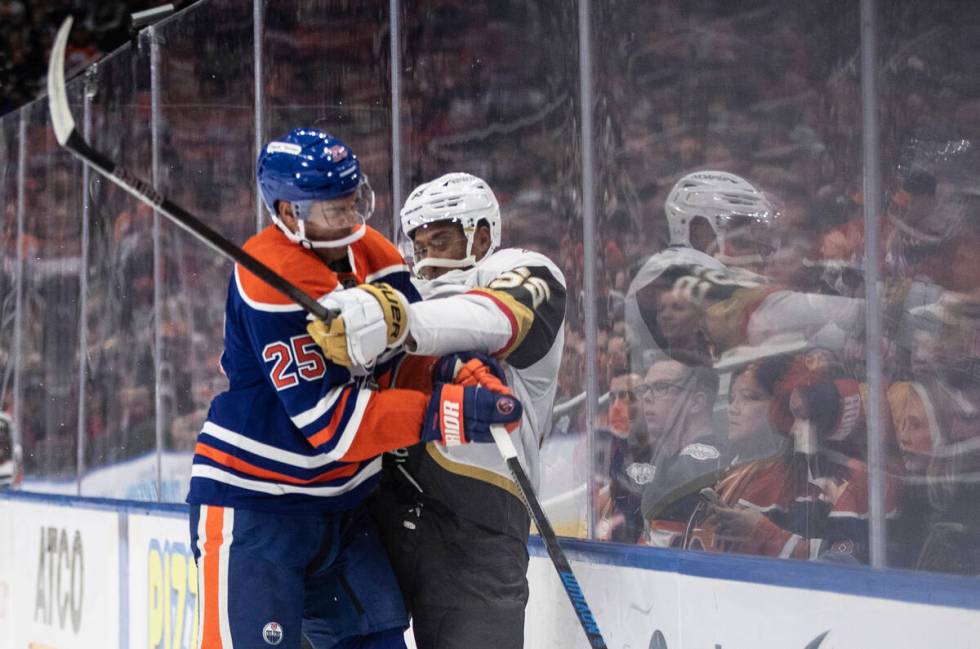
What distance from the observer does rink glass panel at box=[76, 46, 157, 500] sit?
14.6ft

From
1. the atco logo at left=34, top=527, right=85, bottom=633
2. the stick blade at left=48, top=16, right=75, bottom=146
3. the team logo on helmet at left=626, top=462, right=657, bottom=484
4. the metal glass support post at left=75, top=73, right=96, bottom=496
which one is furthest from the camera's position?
the metal glass support post at left=75, top=73, right=96, bottom=496

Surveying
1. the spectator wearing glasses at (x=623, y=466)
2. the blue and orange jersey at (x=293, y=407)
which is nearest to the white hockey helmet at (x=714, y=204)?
the spectator wearing glasses at (x=623, y=466)

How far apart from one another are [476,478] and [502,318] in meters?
0.29

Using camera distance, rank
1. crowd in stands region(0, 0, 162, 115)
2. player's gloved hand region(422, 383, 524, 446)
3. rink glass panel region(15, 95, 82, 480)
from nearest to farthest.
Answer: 1. player's gloved hand region(422, 383, 524, 446)
2. rink glass panel region(15, 95, 82, 480)
3. crowd in stands region(0, 0, 162, 115)

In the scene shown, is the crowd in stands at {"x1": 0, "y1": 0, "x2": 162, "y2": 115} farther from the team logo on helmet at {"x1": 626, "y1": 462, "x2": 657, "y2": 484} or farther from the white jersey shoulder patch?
the white jersey shoulder patch

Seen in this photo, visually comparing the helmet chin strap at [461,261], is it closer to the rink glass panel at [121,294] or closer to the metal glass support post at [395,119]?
the metal glass support post at [395,119]

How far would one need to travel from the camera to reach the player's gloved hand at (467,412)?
1.90 metres

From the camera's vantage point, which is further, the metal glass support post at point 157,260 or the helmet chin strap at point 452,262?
the metal glass support post at point 157,260

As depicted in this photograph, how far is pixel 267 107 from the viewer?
12.2 feet

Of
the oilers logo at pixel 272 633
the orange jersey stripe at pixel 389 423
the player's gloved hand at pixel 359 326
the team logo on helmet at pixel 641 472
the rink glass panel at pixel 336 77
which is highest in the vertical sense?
the rink glass panel at pixel 336 77

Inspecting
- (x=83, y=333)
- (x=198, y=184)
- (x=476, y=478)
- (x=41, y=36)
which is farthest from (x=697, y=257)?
(x=41, y=36)

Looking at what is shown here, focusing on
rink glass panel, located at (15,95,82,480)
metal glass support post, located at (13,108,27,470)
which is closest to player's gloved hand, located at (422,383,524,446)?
rink glass panel, located at (15,95,82,480)

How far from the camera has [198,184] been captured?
13.4 ft

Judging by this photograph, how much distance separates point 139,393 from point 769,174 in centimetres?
287
